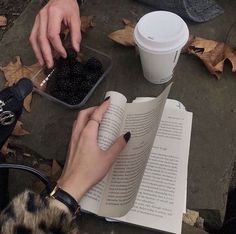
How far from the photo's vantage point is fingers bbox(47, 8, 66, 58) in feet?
4.48

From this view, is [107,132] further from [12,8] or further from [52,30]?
[12,8]

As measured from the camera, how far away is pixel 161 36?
1323 millimetres

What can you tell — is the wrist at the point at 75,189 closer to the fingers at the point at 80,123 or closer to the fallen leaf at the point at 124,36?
the fingers at the point at 80,123

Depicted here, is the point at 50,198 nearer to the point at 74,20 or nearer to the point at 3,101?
the point at 3,101

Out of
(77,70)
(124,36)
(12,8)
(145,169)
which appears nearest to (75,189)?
(145,169)

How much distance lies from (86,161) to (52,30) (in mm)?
474

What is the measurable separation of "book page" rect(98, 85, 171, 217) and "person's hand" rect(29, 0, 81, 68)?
1.12 feet

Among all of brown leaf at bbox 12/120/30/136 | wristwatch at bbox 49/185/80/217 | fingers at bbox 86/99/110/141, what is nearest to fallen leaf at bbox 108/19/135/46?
fingers at bbox 86/99/110/141

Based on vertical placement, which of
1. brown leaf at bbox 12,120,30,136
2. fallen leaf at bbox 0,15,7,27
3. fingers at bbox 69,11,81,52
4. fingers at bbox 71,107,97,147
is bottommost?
brown leaf at bbox 12,120,30,136

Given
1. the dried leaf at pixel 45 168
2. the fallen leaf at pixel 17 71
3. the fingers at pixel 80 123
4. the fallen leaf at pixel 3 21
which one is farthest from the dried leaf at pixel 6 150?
the fallen leaf at pixel 3 21

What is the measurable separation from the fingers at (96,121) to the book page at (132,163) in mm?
107

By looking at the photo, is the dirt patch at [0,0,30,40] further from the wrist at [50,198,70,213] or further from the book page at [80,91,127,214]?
the wrist at [50,198,70,213]

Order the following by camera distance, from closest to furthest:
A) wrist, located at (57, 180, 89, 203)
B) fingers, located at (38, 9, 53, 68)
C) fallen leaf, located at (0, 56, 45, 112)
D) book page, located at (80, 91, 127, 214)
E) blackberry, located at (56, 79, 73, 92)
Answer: wrist, located at (57, 180, 89, 203), book page, located at (80, 91, 127, 214), fingers, located at (38, 9, 53, 68), blackberry, located at (56, 79, 73, 92), fallen leaf, located at (0, 56, 45, 112)

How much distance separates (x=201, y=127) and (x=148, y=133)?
0.33 metres
